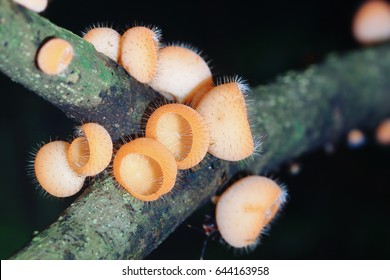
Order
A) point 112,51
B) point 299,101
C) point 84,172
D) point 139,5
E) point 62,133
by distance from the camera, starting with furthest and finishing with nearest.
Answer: point 139,5
point 62,133
point 299,101
point 112,51
point 84,172

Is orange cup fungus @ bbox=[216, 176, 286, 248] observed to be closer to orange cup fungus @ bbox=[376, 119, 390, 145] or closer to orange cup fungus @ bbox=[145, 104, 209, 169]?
orange cup fungus @ bbox=[145, 104, 209, 169]

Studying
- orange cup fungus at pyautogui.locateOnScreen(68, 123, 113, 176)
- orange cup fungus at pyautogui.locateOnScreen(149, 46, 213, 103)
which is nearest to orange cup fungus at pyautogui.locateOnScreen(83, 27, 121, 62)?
orange cup fungus at pyautogui.locateOnScreen(149, 46, 213, 103)

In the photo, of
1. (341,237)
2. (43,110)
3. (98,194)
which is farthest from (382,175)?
(98,194)

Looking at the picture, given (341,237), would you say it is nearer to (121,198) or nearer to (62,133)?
(62,133)

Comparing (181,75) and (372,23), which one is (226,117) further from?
(372,23)

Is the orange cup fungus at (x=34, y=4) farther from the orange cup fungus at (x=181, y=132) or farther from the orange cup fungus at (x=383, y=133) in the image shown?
the orange cup fungus at (x=383, y=133)

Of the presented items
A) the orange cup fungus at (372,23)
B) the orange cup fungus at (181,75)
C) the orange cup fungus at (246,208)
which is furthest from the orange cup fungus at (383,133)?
the orange cup fungus at (181,75)

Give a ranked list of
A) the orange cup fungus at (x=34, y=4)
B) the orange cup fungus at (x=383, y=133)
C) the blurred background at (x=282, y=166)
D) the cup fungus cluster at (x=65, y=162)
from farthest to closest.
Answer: the orange cup fungus at (x=383, y=133), the blurred background at (x=282, y=166), the cup fungus cluster at (x=65, y=162), the orange cup fungus at (x=34, y=4)
